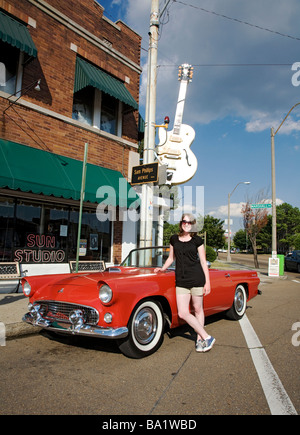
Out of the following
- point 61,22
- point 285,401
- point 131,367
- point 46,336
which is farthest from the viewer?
point 61,22

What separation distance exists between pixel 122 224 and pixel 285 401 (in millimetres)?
8601

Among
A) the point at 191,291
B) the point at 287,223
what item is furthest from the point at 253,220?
the point at 287,223

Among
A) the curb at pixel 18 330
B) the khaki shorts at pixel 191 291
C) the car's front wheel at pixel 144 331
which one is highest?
the khaki shorts at pixel 191 291

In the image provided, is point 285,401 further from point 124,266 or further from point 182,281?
point 124,266

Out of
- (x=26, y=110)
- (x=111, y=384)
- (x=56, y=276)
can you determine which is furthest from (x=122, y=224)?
(x=111, y=384)

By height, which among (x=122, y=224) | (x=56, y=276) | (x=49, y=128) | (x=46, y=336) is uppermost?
(x=49, y=128)

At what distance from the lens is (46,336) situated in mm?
4434

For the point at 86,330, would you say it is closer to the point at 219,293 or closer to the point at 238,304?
the point at 219,293

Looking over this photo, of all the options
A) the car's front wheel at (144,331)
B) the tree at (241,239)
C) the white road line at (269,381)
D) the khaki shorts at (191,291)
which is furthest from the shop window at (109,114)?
the tree at (241,239)

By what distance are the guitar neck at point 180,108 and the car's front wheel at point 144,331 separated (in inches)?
400

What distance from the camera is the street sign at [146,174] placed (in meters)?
7.41

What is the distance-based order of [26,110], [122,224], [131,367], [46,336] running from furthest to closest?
[122,224] → [26,110] → [46,336] → [131,367]

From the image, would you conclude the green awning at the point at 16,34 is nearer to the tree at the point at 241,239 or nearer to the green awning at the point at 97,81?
the green awning at the point at 97,81

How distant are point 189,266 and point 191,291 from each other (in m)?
0.32
